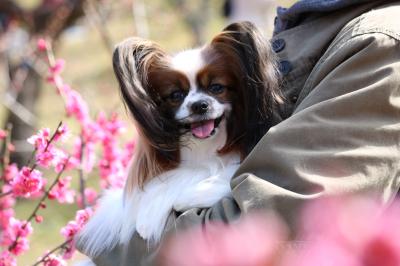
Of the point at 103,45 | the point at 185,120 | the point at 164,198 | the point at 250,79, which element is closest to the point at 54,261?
the point at 164,198

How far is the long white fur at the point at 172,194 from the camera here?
73.8 inches

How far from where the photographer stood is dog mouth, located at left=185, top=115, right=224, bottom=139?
199 cm

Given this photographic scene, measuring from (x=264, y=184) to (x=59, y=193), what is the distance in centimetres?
135

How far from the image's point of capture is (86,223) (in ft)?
7.30

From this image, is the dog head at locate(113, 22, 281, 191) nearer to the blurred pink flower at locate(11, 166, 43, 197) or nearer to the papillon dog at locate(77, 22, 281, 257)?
the papillon dog at locate(77, 22, 281, 257)

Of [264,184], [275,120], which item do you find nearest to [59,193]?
[275,120]

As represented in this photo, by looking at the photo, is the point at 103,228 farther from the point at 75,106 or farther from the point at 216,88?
the point at 75,106

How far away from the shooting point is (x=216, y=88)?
6.65 ft

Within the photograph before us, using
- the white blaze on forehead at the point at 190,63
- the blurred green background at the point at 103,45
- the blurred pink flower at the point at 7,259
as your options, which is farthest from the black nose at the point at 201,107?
the blurred pink flower at the point at 7,259

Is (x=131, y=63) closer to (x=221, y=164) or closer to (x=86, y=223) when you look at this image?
(x=221, y=164)

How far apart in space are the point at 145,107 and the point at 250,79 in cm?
35

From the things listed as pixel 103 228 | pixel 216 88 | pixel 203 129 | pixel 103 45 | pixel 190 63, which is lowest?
pixel 103 45

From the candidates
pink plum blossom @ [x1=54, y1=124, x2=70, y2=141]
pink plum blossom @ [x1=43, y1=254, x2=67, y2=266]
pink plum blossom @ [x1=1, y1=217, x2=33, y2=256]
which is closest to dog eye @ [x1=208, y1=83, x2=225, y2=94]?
pink plum blossom @ [x1=54, y1=124, x2=70, y2=141]

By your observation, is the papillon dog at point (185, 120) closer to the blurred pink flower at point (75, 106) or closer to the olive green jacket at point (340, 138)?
the olive green jacket at point (340, 138)
